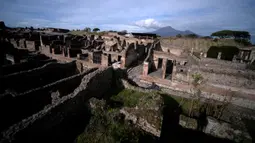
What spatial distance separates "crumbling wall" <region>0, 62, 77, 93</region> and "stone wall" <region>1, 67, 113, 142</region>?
4.62 meters

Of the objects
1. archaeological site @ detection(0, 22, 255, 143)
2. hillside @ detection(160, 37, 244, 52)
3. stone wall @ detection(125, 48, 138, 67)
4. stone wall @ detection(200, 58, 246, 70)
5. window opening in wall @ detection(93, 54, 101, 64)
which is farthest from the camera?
hillside @ detection(160, 37, 244, 52)

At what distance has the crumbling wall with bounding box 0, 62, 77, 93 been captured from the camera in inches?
429

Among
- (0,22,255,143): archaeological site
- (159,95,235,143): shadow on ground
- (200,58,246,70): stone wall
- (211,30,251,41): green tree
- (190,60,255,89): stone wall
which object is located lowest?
(159,95,235,143): shadow on ground

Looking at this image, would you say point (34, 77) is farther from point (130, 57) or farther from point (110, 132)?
point (130, 57)

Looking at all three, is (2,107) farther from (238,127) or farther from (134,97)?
(238,127)

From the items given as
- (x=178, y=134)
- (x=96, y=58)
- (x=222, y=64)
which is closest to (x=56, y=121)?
(x=178, y=134)

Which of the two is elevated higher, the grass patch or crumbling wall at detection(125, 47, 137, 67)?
crumbling wall at detection(125, 47, 137, 67)

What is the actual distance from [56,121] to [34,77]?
783cm

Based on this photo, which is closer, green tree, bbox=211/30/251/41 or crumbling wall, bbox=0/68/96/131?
crumbling wall, bbox=0/68/96/131

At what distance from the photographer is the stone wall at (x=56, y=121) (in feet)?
18.8

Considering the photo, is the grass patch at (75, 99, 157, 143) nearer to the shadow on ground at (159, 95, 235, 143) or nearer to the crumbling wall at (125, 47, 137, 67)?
the shadow on ground at (159, 95, 235, 143)

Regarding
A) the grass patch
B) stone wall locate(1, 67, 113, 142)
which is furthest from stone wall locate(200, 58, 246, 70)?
stone wall locate(1, 67, 113, 142)

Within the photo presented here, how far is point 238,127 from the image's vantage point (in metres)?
8.69

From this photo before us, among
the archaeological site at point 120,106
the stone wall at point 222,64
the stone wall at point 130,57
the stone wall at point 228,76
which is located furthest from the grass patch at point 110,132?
the stone wall at point 130,57
